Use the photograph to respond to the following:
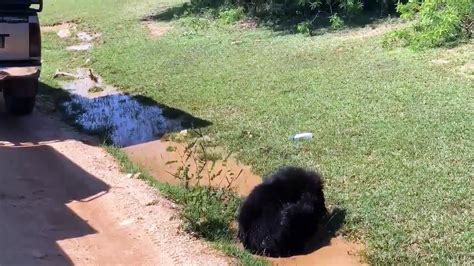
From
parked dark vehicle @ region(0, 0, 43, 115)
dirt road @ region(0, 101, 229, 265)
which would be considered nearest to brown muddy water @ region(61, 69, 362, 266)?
dirt road @ region(0, 101, 229, 265)

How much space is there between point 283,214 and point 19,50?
4.37m

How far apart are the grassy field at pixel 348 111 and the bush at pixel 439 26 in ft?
1.19

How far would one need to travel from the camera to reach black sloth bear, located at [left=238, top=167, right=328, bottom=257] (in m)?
5.23

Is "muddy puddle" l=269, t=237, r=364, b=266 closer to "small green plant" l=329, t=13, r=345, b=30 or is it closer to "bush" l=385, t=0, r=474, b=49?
"bush" l=385, t=0, r=474, b=49

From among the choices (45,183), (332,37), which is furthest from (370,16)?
(45,183)

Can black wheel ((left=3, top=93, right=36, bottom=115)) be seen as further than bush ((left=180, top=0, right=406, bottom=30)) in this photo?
No

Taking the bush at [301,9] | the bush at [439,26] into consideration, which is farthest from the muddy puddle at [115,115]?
the bush at [301,9]

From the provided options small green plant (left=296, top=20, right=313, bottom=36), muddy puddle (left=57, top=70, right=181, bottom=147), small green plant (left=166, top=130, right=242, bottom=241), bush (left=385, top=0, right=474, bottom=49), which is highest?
bush (left=385, top=0, right=474, bottom=49)

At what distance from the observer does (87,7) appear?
21.9 meters

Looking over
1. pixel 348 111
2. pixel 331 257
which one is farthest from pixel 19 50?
pixel 331 257

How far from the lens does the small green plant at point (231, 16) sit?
1621cm

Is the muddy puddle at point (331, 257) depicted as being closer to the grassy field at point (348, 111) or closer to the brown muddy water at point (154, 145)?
the brown muddy water at point (154, 145)

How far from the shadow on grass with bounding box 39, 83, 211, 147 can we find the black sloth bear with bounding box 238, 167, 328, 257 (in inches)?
120

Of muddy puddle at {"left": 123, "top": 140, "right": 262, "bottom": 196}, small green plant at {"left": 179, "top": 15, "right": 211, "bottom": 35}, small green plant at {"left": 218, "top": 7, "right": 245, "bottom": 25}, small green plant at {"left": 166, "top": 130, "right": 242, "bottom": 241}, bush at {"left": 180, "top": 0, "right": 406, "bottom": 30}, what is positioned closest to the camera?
small green plant at {"left": 166, "top": 130, "right": 242, "bottom": 241}
